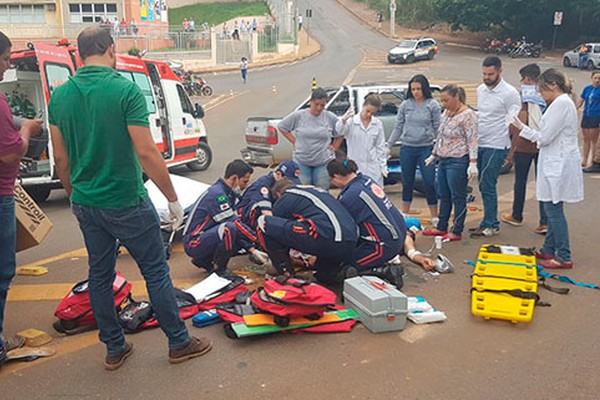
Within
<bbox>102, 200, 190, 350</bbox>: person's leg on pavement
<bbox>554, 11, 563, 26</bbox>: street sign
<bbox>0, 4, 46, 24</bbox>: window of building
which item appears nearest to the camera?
<bbox>102, 200, 190, 350</bbox>: person's leg on pavement

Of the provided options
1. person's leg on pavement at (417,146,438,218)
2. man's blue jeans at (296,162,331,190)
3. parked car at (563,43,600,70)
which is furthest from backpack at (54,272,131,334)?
parked car at (563,43,600,70)

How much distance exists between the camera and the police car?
39.0 metres

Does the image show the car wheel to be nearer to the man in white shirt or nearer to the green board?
the man in white shirt

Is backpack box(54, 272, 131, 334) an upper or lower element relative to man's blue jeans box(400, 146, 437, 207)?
lower

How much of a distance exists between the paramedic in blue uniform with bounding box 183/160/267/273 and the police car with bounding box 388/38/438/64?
35042 millimetres

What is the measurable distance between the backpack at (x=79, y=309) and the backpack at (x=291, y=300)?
3.42 feet

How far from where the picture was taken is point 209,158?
1235 centimetres

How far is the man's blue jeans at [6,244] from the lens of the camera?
3.95 meters

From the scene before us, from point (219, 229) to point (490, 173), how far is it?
10.5 feet

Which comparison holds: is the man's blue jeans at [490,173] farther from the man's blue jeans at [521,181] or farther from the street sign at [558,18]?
the street sign at [558,18]

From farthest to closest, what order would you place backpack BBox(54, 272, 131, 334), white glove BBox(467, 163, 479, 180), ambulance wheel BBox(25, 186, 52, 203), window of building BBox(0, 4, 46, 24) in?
window of building BBox(0, 4, 46, 24) < ambulance wheel BBox(25, 186, 52, 203) < white glove BBox(467, 163, 479, 180) < backpack BBox(54, 272, 131, 334)

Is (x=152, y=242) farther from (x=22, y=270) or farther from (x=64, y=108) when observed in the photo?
(x=22, y=270)

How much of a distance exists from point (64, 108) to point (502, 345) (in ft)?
11.0

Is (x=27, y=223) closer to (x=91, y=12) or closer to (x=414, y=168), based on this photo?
Result: (x=414, y=168)
